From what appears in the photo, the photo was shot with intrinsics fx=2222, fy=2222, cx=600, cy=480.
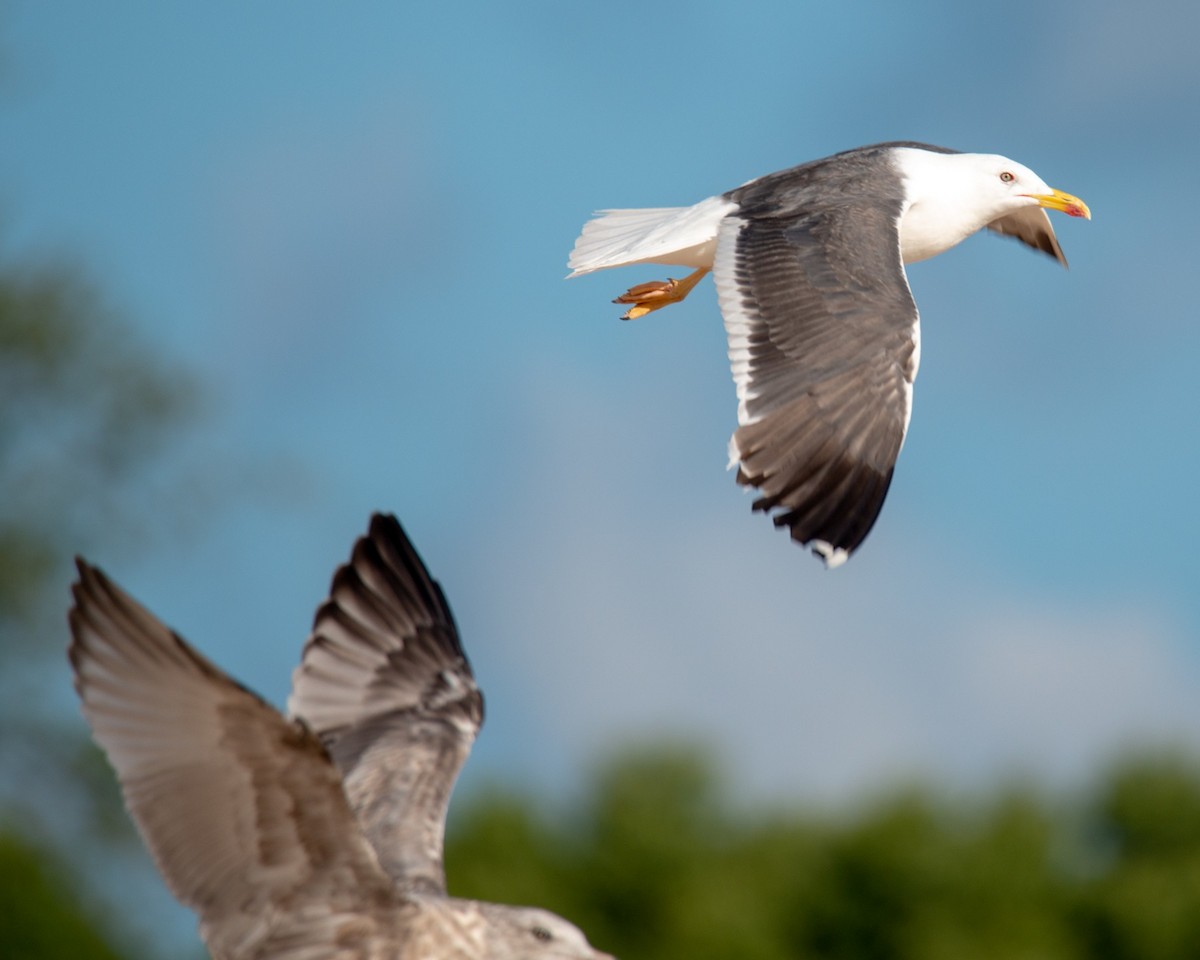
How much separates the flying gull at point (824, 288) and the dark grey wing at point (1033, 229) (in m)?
0.59

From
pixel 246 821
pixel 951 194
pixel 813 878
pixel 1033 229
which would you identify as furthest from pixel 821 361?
pixel 813 878

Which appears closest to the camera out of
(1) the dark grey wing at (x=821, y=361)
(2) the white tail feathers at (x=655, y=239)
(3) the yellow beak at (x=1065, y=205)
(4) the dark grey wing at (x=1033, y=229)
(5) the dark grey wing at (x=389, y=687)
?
(5) the dark grey wing at (x=389, y=687)

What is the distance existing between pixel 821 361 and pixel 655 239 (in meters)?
1.13

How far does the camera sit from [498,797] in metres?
21.7

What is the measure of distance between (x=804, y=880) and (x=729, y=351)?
15471 mm

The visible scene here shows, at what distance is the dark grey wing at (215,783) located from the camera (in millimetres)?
4859

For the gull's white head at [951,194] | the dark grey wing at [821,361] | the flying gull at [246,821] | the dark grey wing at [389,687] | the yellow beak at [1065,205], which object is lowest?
the flying gull at [246,821]

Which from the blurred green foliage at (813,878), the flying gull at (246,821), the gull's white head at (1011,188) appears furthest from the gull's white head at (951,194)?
the blurred green foliage at (813,878)

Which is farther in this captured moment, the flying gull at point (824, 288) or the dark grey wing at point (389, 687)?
the flying gull at point (824, 288)

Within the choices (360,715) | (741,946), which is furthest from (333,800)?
(741,946)

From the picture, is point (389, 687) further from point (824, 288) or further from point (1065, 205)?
point (1065, 205)

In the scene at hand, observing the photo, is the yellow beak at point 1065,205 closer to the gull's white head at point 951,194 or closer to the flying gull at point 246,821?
the gull's white head at point 951,194

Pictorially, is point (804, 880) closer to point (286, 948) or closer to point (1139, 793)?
point (1139, 793)

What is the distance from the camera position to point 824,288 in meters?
6.83
